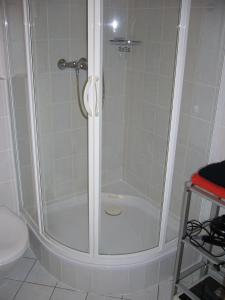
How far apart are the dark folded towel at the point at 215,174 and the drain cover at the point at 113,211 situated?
3.45ft

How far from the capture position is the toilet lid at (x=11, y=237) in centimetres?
152

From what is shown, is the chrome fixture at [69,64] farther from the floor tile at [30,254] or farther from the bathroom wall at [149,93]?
the floor tile at [30,254]

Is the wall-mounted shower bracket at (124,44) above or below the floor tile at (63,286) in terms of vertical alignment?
above

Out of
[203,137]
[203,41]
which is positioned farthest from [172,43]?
[203,137]

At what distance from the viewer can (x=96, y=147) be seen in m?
1.57

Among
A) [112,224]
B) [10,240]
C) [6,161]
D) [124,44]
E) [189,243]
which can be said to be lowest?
[112,224]

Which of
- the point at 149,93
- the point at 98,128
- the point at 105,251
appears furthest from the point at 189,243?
the point at 149,93

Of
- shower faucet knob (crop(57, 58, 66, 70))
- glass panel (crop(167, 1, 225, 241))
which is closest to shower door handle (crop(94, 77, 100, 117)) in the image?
glass panel (crop(167, 1, 225, 241))

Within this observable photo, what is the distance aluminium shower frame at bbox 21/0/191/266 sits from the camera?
1.40 metres

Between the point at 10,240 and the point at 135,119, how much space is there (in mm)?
1259

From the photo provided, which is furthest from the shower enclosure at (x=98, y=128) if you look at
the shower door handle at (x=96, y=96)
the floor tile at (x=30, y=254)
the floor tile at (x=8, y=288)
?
the floor tile at (x=8, y=288)

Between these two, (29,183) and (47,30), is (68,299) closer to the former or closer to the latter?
(29,183)

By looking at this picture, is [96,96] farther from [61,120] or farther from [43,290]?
[43,290]

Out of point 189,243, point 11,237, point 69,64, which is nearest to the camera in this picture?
point 189,243
